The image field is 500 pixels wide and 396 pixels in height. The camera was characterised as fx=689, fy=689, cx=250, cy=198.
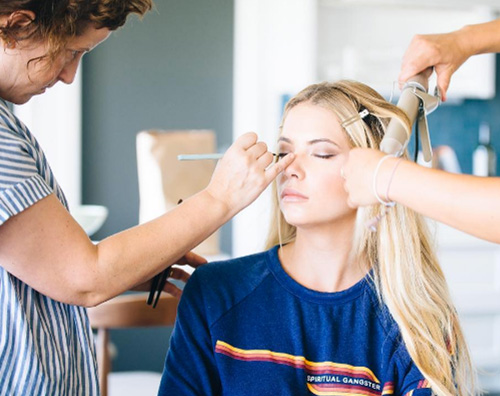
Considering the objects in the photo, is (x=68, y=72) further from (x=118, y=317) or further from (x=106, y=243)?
(x=118, y=317)

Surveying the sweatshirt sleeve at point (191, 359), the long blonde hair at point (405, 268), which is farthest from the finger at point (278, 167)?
the sweatshirt sleeve at point (191, 359)

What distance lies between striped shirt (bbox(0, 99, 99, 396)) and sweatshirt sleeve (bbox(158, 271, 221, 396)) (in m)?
0.24

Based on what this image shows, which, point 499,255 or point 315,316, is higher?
point 315,316

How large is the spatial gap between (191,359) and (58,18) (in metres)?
0.76

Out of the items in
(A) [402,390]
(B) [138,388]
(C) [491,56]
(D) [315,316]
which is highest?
(C) [491,56]

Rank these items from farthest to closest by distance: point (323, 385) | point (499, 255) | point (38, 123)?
point (499, 255), point (38, 123), point (323, 385)

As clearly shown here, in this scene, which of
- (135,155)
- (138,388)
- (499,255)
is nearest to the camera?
(138,388)

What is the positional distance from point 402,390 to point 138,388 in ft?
3.30

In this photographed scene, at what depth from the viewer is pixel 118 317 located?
1.65m

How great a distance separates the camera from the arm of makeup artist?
1.04m

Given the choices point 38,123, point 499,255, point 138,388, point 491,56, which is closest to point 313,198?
point 138,388

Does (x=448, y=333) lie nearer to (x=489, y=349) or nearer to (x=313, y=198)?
(x=313, y=198)

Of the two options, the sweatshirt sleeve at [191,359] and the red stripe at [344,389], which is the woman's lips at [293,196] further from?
the red stripe at [344,389]

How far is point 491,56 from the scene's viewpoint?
3902mm
